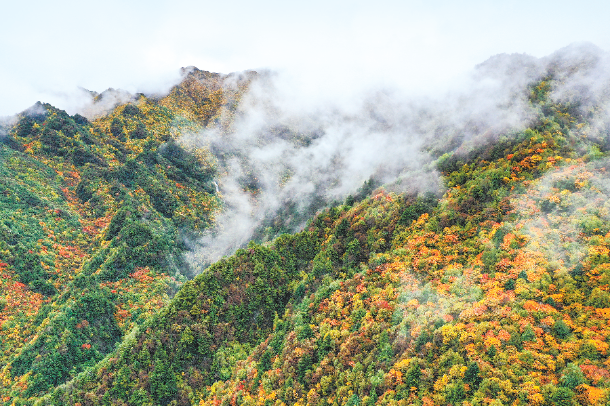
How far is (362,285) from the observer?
70.1 metres

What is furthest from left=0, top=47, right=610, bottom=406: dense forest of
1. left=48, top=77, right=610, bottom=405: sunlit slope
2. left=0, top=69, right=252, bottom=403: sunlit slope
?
left=0, top=69, right=252, bottom=403: sunlit slope

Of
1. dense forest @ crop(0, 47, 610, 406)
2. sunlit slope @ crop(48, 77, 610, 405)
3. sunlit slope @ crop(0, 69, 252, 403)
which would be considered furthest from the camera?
sunlit slope @ crop(0, 69, 252, 403)

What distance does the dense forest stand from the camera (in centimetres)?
4434

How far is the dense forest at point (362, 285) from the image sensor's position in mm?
44344

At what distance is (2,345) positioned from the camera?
9019cm

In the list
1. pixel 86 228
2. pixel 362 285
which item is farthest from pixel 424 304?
pixel 86 228

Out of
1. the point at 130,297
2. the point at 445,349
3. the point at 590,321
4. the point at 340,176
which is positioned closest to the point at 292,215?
the point at 340,176

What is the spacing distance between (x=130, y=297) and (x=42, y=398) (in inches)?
1339

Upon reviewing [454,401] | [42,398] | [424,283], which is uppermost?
[424,283]

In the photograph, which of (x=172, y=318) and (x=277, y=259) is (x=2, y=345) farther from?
(x=277, y=259)

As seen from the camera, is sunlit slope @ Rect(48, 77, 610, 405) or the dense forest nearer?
sunlit slope @ Rect(48, 77, 610, 405)

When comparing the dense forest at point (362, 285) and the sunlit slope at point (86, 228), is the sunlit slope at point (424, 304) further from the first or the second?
the sunlit slope at point (86, 228)

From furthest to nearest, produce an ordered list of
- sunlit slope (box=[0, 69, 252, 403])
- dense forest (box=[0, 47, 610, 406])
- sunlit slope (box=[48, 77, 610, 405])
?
sunlit slope (box=[0, 69, 252, 403]) < dense forest (box=[0, 47, 610, 406]) < sunlit slope (box=[48, 77, 610, 405])

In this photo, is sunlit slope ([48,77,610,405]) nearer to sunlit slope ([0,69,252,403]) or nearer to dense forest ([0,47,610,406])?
dense forest ([0,47,610,406])
